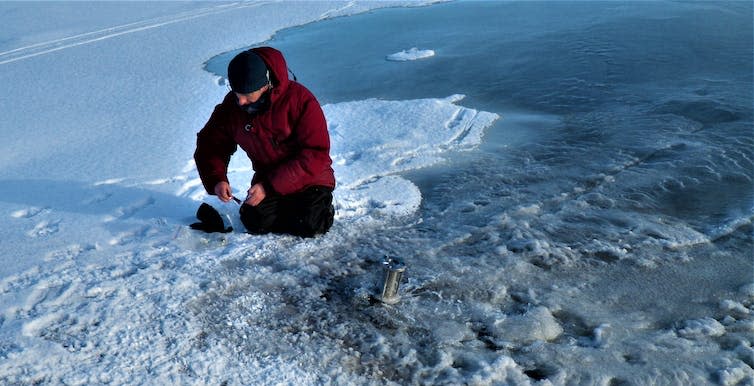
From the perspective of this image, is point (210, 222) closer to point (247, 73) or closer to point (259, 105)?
point (259, 105)

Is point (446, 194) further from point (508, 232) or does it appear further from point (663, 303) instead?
point (663, 303)

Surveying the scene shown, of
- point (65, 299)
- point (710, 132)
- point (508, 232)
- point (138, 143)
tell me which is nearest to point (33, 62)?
point (138, 143)

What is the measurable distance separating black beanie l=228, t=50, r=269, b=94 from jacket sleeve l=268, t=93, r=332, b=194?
0.33m

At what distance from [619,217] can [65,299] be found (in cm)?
333

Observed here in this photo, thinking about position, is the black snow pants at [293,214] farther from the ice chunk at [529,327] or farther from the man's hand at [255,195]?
the ice chunk at [529,327]

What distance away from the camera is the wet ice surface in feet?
9.09

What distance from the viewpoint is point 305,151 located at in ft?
11.9

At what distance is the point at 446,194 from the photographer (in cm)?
447

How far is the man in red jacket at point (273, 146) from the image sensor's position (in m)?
3.43

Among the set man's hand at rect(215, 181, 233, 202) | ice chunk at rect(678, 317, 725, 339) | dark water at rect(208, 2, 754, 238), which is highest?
man's hand at rect(215, 181, 233, 202)

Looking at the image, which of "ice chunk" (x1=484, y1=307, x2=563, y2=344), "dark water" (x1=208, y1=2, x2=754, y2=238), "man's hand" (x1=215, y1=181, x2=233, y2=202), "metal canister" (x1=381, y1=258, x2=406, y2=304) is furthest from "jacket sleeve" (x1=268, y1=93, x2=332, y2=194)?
"dark water" (x1=208, y1=2, x2=754, y2=238)

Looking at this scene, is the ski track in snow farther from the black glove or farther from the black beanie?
the black beanie

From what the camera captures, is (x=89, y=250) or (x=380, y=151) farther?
(x=380, y=151)

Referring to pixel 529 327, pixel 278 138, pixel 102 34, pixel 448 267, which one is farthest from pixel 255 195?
pixel 102 34
